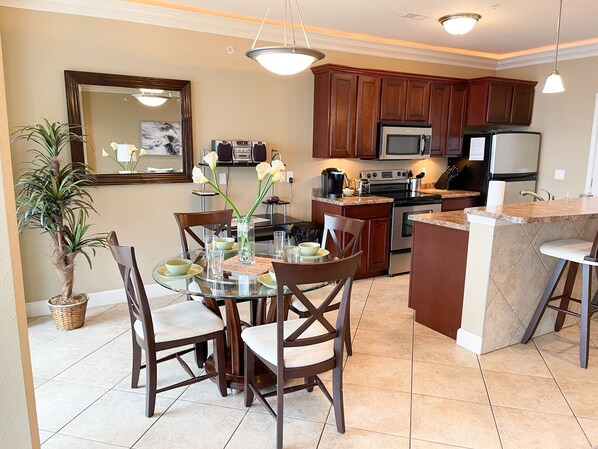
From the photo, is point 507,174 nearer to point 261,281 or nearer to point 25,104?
point 261,281

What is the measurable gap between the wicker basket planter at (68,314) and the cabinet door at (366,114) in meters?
3.20

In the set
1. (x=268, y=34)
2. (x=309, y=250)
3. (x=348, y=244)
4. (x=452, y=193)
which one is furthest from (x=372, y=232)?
(x=268, y=34)

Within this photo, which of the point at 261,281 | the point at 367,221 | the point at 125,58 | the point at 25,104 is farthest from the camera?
the point at 367,221

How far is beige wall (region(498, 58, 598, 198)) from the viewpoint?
5082mm

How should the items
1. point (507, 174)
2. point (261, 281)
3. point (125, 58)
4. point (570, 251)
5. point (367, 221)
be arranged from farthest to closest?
1. point (507, 174)
2. point (367, 221)
3. point (125, 58)
4. point (570, 251)
5. point (261, 281)

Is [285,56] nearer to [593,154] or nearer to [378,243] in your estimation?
[378,243]

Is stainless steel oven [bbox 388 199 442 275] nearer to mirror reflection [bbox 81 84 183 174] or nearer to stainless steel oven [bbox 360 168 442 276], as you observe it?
stainless steel oven [bbox 360 168 442 276]

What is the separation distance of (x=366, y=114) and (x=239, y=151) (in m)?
1.58

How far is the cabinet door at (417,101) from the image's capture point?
5.15 meters

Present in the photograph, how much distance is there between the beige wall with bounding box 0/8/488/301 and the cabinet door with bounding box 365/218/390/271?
794mm

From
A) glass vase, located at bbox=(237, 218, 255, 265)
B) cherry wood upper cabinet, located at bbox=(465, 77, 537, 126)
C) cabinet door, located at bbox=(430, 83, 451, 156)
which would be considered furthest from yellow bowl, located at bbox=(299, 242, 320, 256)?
cherry wood upper cabinet, located at bbox=(465, 77, 537, 126)

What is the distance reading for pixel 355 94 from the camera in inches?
188

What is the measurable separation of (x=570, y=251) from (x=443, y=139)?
2.89 m

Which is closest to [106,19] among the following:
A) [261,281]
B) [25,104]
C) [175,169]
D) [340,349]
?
[25,104]
